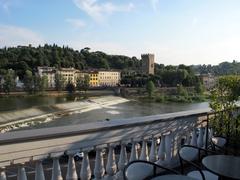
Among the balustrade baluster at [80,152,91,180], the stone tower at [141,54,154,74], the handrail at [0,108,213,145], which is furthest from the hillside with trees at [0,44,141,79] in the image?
Result: the balustrade baluster at [80,152,91,180]

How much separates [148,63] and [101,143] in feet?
229

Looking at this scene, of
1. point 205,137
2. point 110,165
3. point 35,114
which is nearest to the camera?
point 110,165

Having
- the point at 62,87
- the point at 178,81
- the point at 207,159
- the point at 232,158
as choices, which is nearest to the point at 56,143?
the point at 207,159

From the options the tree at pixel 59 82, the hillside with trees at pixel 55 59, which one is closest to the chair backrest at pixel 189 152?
the hillside with trees at pixel 55 59

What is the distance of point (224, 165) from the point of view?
1635 mm

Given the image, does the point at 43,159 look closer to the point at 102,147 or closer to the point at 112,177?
the point at 102,147

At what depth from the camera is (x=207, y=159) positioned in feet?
5.49

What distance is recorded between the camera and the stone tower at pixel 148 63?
231ft

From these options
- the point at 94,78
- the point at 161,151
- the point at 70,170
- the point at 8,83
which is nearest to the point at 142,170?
the point at 70,170

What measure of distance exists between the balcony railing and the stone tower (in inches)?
2679

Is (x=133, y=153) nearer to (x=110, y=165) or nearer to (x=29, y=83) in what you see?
(x=110, y=165)

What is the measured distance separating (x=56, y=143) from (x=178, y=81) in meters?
59.9

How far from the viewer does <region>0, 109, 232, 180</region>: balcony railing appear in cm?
131

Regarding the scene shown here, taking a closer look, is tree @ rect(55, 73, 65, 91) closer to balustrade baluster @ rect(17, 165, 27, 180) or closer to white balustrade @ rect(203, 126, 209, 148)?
white balustrade @ rect(203, 126, 209, 148)
